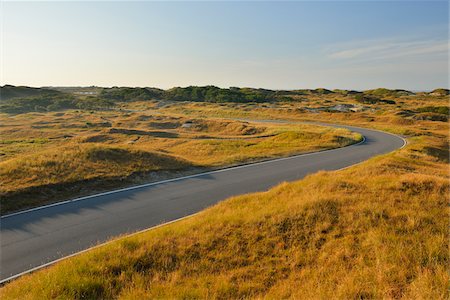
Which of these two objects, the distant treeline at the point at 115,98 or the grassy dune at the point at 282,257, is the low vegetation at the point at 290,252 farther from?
the distant treeline at the point at 115,98

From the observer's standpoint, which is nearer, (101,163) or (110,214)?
(110,214)

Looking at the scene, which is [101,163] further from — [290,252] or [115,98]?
[115,98]

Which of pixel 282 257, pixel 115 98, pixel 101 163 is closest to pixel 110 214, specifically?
pixel 282 257

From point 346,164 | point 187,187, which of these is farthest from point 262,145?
point 187,187

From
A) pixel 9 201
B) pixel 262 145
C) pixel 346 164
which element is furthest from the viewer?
pixel 262 145

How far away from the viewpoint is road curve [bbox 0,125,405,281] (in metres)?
9.77

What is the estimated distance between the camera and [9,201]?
13.5 meters

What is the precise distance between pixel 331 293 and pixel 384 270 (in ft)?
5.27

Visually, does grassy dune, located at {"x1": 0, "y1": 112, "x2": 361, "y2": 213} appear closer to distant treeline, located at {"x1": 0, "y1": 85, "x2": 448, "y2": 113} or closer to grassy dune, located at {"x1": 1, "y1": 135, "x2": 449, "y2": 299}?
grassy dune, located at {"x1": 1, "y1": 135, "x2": 449, "y2": 299}

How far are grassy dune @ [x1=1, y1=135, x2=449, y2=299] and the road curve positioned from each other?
1.67 m

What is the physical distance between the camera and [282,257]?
8281 mm

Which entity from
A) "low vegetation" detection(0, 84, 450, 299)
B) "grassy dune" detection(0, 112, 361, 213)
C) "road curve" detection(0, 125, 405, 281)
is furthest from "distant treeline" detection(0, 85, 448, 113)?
"low vegetation" detection(0, 84, 450, 299)

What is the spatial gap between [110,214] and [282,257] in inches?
293

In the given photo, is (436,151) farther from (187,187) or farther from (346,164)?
(187,187)
